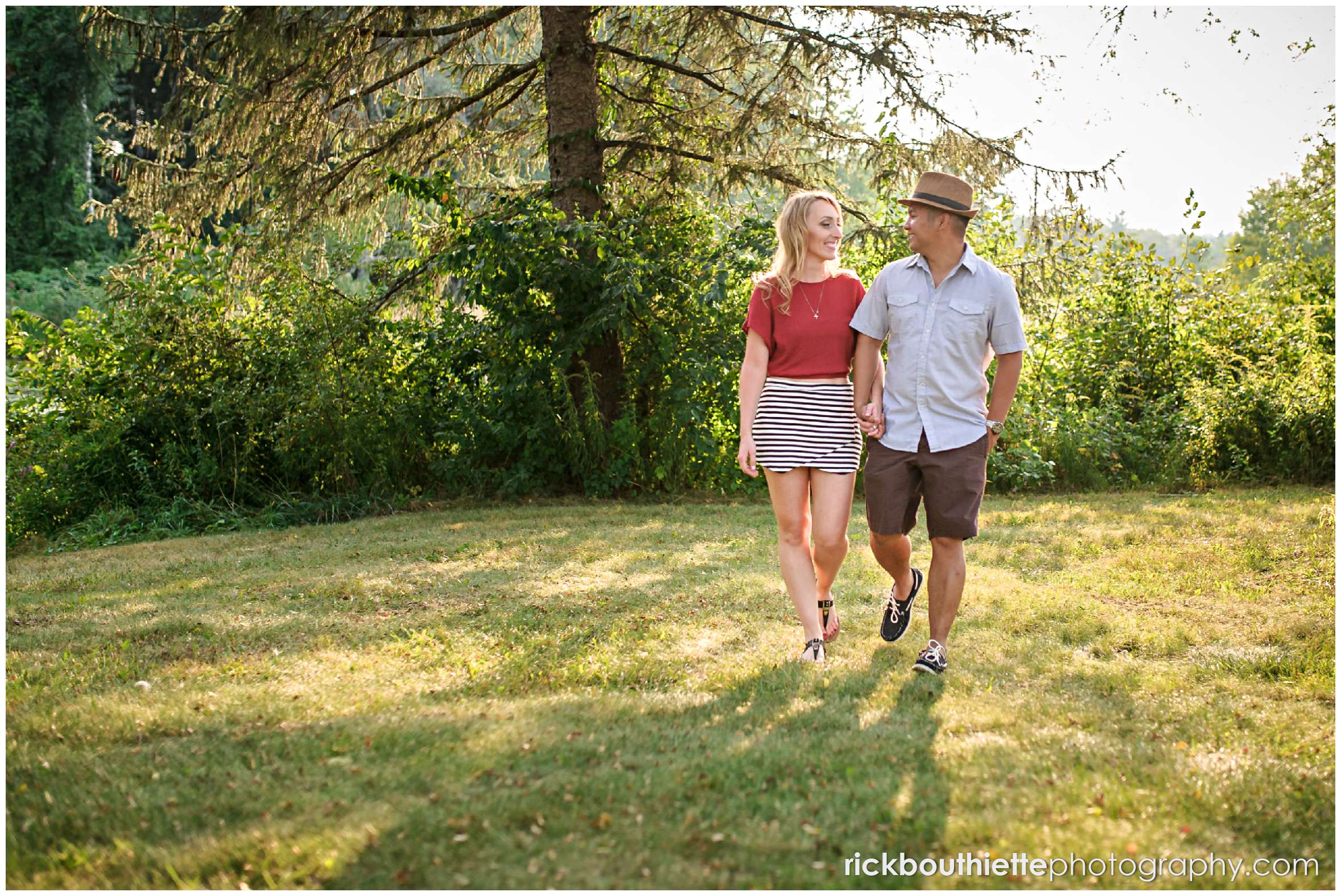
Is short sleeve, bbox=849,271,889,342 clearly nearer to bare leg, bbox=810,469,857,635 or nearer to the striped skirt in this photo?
the striped skirt

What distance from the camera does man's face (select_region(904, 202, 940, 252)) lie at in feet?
13.9

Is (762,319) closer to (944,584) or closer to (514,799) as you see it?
(944,584)

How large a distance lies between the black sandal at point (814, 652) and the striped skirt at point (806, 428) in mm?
733

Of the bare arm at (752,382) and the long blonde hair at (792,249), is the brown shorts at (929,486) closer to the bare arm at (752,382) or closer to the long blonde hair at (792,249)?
the bare arm at (752,382)

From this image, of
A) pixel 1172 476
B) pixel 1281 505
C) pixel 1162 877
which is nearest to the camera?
pixel 1162 877

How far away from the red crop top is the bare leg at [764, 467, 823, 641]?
436 millimetres

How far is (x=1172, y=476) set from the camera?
33.9ft

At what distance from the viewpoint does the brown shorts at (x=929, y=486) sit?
418cm

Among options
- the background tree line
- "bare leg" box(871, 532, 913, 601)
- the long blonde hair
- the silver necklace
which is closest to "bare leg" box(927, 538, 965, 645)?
"bare leg" box(871, 532, 913, 601)

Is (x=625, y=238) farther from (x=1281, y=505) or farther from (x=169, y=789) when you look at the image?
(x=169, y=789)

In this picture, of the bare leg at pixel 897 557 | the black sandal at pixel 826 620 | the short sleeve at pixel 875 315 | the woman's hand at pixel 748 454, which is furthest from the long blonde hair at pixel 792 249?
the black sandal at pixel 826 620

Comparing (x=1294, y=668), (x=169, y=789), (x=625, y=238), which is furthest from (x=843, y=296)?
(x=625, y=238)

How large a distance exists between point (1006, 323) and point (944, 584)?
110cm

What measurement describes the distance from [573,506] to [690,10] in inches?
184
